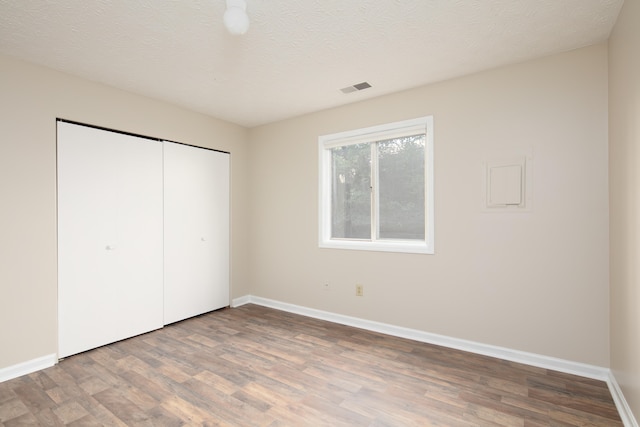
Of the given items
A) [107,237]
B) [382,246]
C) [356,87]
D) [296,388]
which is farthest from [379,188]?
[107,237]

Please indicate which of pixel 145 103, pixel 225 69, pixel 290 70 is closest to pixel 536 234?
pixel 290 70

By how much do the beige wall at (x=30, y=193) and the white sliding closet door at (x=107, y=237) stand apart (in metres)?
0.09

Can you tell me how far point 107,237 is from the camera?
301cm

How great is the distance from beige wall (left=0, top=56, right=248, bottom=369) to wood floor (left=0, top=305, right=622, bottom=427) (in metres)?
0.37

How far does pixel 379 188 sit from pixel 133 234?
267 cm

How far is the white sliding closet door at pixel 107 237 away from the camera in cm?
276

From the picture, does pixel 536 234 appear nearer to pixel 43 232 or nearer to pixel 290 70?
pixel 290 70

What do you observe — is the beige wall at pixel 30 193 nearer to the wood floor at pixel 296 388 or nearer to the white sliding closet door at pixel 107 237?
the white sliding closet door at pixel 107 237

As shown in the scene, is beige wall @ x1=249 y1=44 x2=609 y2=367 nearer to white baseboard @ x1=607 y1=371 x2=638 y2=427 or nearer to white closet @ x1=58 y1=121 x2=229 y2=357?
white baseboard @ x1=607 y1=371 x2=638 y2=427

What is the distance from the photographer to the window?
3.18m

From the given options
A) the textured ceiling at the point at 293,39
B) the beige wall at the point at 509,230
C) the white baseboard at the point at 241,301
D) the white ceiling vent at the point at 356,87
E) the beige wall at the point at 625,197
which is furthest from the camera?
the white baseboard at the point at 241,301

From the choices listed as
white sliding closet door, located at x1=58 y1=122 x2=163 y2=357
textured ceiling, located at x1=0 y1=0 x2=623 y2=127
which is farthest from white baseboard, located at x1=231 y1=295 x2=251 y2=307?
textured ceiling, located at x1=0 y1=0 x2=623 y2=127

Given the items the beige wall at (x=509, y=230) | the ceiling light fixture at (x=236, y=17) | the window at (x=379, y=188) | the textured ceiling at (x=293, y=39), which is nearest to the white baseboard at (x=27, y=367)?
the textured ceiling at (x=293, y=39)

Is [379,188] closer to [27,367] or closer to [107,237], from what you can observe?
[107,237]
